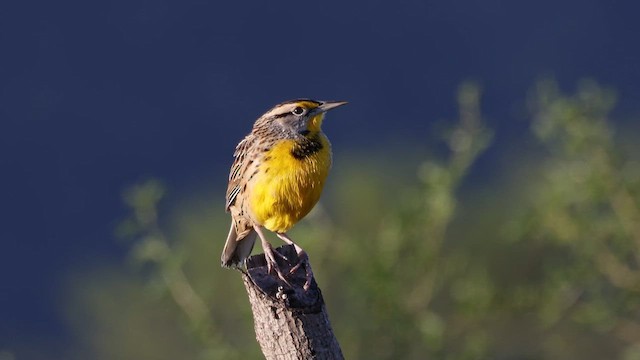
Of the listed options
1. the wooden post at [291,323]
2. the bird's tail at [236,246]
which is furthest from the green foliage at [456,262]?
the wooden post at [291,323]

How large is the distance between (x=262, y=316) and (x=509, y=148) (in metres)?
5.80

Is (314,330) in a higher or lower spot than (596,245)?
lower

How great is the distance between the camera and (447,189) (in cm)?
571

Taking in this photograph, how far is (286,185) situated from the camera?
4.36 metres

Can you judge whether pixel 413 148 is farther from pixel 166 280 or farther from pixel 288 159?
pixel 288 159

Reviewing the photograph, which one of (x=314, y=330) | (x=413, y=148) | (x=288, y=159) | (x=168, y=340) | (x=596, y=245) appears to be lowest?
(x=314, y=330)

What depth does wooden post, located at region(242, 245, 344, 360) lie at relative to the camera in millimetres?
3779

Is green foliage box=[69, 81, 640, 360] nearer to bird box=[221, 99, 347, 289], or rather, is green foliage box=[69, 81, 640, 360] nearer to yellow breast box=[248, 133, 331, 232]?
bird box=[221, 99, 347, 289]

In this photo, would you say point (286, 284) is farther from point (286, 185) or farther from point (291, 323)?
point (286, 185)

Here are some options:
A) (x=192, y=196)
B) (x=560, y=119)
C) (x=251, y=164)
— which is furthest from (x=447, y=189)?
(x=192, y=196)

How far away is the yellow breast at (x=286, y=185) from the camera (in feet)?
14.2

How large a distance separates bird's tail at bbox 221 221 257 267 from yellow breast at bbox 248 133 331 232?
0.75 ft

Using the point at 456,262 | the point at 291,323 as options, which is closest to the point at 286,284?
the point at 291,323

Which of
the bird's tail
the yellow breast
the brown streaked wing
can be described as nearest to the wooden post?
the yellow breast
